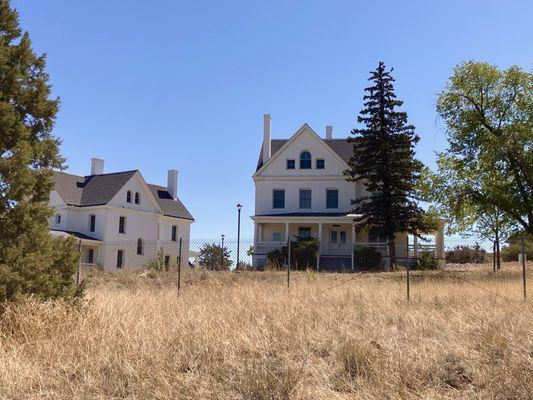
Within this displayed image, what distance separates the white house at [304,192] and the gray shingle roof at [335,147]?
27 cm

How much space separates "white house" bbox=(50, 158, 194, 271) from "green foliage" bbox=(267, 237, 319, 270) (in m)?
8.08

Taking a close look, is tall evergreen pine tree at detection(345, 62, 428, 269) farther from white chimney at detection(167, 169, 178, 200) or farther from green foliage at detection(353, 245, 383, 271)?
white chimney at detection(167, 169, 178, 200)

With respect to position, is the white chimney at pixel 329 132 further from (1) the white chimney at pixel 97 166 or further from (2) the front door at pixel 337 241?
(1) the white chimney at pixel 97 166

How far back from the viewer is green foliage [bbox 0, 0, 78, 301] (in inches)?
314

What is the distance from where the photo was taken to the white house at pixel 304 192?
36406 millimetres

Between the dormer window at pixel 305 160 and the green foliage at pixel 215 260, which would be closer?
the green foliage at pixel 215 260

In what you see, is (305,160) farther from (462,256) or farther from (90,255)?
(90,255)

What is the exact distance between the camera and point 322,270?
30406mm

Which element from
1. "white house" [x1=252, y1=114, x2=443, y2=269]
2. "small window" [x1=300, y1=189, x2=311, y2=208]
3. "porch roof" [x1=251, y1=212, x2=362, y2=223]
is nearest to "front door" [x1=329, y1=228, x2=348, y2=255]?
"white house" [x1=252, y1=114, x2=443, y2=269]

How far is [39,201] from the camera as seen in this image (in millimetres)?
8586

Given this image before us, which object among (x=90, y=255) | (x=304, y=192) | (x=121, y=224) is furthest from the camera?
(x=121, y=224)

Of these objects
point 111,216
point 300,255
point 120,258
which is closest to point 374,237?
point 300,255

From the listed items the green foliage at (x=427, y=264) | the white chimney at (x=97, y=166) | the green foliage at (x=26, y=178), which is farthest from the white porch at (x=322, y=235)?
the green foliage at (x=26, y=178)

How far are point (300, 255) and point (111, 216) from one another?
597 inches
